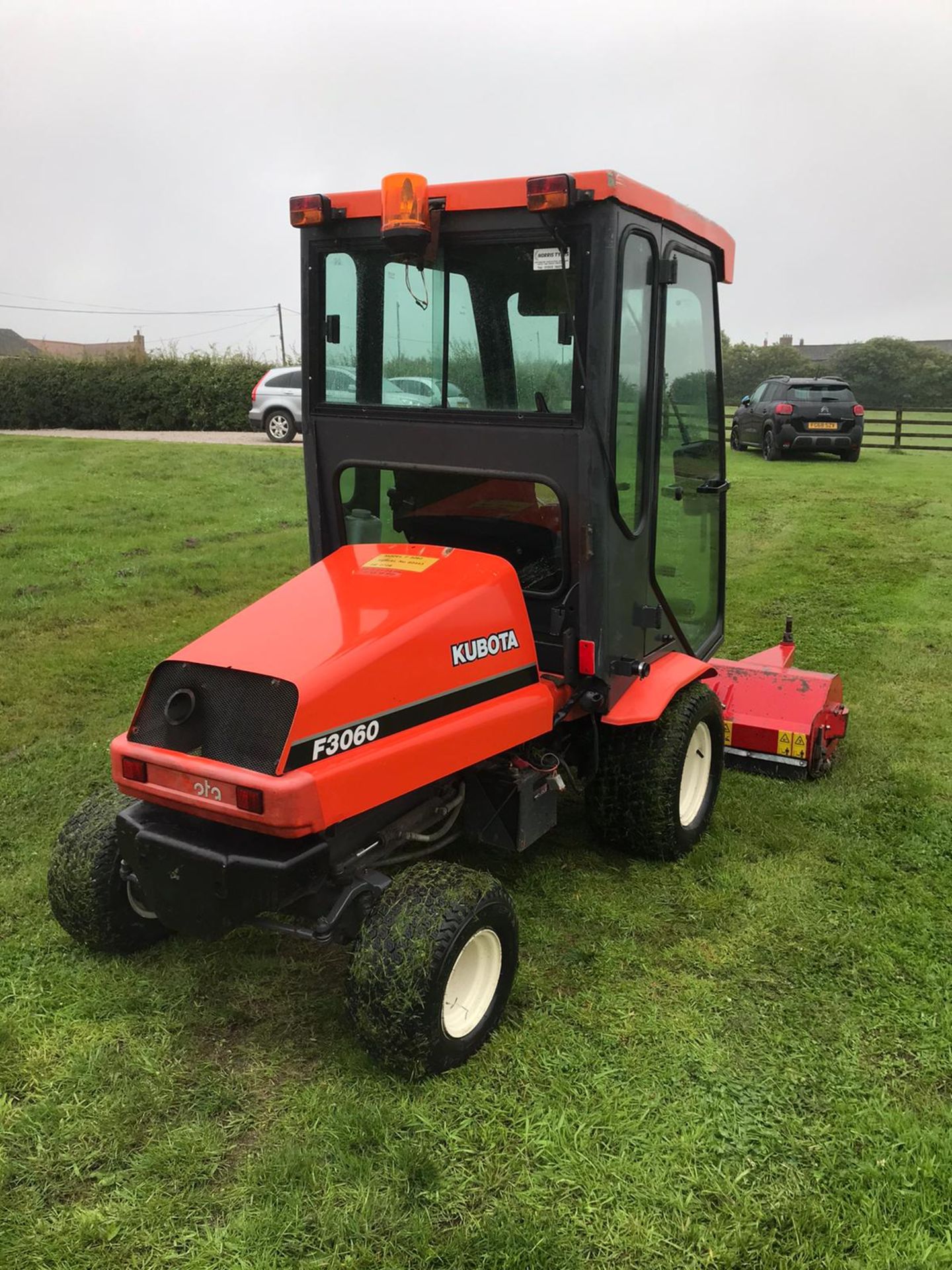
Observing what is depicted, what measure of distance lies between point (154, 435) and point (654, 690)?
732 inches

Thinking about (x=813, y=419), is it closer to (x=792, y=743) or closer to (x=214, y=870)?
(x=792, y=743)

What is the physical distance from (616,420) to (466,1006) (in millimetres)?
1936

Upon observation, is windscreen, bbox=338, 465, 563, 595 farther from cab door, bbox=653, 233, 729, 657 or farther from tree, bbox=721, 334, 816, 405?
tree, bbox=721, 334, 816, 405

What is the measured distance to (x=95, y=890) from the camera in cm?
323

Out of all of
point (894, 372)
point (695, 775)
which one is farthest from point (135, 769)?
point (894, 372)

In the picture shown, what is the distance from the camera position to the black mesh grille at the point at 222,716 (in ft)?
8.86

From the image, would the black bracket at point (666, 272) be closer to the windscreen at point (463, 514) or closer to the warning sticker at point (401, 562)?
the windscreen at point (463, 514)

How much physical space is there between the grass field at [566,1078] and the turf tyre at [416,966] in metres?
0.11

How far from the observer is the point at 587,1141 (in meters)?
2.62

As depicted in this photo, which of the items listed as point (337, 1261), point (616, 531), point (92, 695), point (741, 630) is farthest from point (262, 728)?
point (741, 630)

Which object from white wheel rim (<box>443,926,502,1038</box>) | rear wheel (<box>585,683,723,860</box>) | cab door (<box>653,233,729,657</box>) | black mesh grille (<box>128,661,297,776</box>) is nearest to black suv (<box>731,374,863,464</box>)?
cab door (<box>653,233,729,657</box>)

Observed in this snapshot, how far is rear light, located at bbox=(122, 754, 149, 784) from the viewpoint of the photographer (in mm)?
2877

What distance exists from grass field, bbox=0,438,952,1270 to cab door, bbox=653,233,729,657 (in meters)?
0.98

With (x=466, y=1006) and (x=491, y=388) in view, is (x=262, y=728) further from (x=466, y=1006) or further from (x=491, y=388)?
(x=491, y=388)
